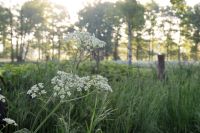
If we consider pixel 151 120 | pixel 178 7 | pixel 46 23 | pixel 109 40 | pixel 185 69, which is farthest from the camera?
pixel 109 40

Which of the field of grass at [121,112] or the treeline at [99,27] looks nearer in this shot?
the field of grass at [121,112]

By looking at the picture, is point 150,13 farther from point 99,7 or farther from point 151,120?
point 151,120

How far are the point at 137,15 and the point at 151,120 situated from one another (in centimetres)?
3627

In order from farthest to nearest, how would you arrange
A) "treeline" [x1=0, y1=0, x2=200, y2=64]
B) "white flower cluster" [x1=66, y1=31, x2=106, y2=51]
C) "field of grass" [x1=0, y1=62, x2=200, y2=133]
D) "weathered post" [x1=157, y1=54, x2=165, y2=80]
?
"treeline" [x1=0, y1=0, x2=200, y2=64] < "weathered post" [x1=157, y1=54, x2=165, y2=80] < "field of grass" [x1=0, y1=62, x2=200, y2=133] < "white flower cluster" [x1=66, y1=31, x2=106, y2=51]

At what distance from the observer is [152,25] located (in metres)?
54.8

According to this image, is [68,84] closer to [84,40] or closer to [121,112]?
[84,40]

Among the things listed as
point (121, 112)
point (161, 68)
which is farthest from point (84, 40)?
point (161, 68)

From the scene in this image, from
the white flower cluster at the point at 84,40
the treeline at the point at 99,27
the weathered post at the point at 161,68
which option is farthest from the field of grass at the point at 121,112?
the treeline at the point at 99,27

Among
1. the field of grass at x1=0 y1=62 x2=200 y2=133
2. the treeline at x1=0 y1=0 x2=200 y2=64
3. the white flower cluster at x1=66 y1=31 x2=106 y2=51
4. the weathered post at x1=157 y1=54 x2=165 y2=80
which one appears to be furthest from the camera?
the treeline at x1=0 y1=0 x2=200 y2=64

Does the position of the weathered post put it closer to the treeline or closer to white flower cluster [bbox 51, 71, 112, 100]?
white flower cluster [bbox 51, 71, 112, 100]

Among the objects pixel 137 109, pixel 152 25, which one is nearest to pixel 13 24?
pixel 152 25

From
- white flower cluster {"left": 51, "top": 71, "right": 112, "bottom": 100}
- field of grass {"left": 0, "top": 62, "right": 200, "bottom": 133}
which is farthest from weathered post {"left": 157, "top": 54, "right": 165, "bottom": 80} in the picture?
white flower cluster {"left": 51, "top": 71, "right": 112, "bottom": 100}

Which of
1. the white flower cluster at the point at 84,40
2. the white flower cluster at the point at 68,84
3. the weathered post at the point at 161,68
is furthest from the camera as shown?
the weathered post at the point at 161,68

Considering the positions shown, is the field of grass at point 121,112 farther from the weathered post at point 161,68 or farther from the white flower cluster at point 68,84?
the weathered post at point 161,68
